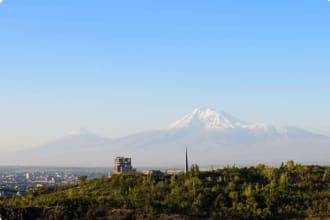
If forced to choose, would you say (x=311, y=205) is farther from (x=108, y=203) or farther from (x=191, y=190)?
(x=108, y=203)

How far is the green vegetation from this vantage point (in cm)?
4575

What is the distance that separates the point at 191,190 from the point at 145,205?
226 inches

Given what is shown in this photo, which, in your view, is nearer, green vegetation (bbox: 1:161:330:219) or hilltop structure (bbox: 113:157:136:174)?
green vegetation (bbox: 1:161:330:219)

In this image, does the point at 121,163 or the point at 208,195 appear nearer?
the point at 208,195

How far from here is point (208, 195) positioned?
4875 cm

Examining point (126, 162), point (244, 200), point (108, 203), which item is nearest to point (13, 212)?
point (108, 203)

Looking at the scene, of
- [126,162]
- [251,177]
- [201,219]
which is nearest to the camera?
[201,219]

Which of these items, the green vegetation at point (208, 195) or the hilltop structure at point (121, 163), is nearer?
the green vegetation at point (208, 195)

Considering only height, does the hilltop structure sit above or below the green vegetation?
above

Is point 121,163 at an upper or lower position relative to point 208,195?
upper

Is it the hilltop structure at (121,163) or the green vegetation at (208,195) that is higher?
the hilltop structure at (121,163)

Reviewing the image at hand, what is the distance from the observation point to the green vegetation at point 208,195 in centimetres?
4575

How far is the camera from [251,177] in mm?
56812

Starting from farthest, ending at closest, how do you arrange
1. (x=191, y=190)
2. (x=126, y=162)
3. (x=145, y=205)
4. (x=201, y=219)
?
(x=126, y=162) → (x=191, y=190) → (x=145, y=205) → (x=201, y=219)
